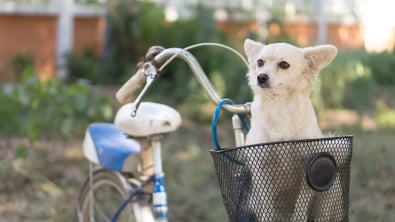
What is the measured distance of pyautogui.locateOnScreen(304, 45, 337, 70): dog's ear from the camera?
8.07 feet

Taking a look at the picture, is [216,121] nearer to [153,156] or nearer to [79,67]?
[153,156]

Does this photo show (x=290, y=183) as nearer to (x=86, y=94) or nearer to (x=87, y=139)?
(x=87, y=139)

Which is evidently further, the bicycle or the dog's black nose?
the dog's black nose

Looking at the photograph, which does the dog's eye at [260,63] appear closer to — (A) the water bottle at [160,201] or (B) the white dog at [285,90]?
(B) the white dog at [285,90]

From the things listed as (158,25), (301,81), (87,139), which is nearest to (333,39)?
(158,25)

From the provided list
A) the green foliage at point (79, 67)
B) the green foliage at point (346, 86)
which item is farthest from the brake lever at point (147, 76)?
the green foliage at point (79, 67)

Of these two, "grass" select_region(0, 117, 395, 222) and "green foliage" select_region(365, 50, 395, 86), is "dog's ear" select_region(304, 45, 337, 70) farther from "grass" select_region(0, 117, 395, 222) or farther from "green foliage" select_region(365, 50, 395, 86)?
"green foliage" select_region(365, 50, 395, 86)

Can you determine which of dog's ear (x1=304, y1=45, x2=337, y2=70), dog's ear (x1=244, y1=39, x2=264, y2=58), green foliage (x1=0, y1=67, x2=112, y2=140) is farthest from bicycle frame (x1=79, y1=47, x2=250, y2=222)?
green foliage (x1=0, y1=67, x2=112, y2=140)

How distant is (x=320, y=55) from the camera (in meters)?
2.47

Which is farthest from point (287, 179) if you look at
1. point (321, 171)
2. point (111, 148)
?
point (111, 148)

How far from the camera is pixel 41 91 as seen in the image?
22.7 ft

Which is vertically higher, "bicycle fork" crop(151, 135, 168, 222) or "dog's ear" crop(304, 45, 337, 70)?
"dog's ear" crop(304, 45, 337, 70)

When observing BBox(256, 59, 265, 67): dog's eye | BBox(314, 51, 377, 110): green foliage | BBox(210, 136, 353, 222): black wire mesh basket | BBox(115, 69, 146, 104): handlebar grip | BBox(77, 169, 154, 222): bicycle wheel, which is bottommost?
BBox(314, 51, 377, 110): green foliage

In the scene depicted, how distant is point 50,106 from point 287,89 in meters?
4.84
